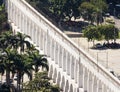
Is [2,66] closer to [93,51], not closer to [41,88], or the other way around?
[41,88]

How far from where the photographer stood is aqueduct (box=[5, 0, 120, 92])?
421 ft

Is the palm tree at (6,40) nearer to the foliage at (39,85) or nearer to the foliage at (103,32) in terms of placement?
the foliage at (39,85)

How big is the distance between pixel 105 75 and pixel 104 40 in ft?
214

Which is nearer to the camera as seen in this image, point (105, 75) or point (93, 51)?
point (105, 75)

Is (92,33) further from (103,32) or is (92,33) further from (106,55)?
(106,55)

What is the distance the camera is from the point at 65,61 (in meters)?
149

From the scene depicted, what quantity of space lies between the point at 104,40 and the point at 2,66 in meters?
57.8

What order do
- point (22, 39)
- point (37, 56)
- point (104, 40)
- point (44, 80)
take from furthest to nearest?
1. point (104, 40)
2. point (22, 39)
3. point (37, 56)
4. point (44, 80)

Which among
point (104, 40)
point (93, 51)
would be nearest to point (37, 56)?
point (93, 51)

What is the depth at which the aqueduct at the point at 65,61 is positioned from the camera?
128250mm

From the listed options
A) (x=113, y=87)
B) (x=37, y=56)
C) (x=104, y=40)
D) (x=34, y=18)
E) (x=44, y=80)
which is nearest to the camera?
(x=113, y=87)

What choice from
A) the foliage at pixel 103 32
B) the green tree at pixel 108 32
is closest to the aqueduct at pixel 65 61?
the foliage at pixel 103 32

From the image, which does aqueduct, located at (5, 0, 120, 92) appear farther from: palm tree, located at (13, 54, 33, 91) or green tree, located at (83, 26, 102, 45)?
green tree, located at (83, 26, 102, 45)

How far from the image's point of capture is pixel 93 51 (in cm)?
17825
